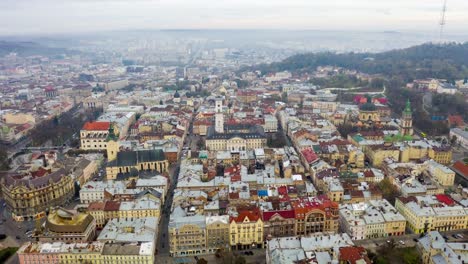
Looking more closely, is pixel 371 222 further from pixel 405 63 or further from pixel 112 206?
pixel 405 63

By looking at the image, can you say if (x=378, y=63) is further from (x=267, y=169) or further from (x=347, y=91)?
(x=267, y=169)

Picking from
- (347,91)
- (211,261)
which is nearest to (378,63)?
(347,91)

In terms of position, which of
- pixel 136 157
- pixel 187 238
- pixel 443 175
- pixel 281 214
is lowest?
pixel 187 238

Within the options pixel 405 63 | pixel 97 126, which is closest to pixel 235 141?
pixel 97 126

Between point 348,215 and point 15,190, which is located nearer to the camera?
point 348,215

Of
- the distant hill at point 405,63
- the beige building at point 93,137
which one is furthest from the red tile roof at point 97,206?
the distant hill at point 405,63

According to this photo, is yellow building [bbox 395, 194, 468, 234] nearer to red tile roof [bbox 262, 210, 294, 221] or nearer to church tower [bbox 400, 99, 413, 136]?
red tile roof [bbox 262, 210, 294, 221]
